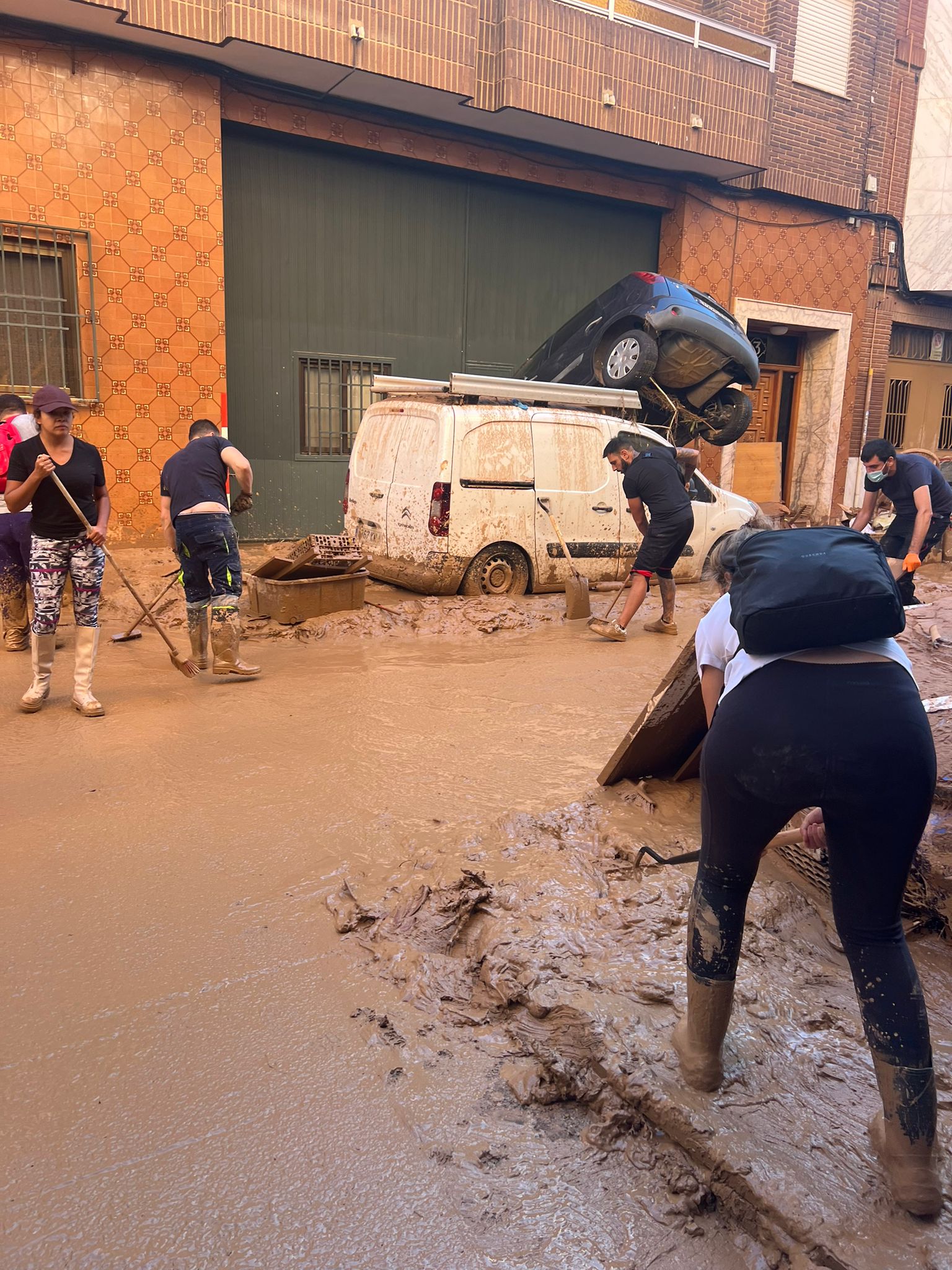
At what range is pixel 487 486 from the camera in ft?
27.7

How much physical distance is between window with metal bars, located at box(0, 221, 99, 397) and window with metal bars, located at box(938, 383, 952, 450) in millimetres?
15909

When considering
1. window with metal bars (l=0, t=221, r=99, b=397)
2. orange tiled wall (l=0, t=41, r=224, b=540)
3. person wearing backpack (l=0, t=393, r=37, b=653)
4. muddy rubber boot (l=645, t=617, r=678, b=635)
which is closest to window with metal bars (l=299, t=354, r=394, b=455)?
orange tiled wall (l=0, t=41, r=224, b=540)

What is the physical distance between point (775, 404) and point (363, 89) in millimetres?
8620

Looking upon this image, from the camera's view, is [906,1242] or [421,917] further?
[421,917]

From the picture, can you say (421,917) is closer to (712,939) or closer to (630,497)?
(712,939)

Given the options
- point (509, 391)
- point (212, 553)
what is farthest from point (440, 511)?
point (212, 553)

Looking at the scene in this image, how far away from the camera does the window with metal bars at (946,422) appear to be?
60.5 ft

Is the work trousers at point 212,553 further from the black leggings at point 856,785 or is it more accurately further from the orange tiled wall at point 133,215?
the black leggings at point 856,785

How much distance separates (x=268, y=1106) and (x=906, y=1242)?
1.49 meters

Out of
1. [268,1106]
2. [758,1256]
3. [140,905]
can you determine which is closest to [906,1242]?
[758,1256]

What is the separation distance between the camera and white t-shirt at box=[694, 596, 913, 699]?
213cm

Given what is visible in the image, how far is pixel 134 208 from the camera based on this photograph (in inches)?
374

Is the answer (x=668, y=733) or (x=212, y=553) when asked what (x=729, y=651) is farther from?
(x=212, y=553)

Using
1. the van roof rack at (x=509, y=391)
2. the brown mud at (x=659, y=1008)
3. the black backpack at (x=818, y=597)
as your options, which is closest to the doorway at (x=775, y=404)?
the van roof rack at (x=509, y=391)
